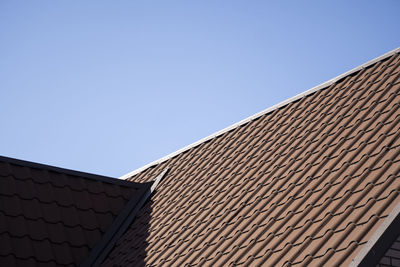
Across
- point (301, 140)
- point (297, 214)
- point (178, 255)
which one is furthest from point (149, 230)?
point (297, 214)

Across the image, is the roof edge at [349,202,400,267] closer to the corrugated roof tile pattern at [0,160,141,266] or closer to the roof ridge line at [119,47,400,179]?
the roof ridge line at [119,47,400,179]

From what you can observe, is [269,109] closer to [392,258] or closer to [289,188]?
[289,188]

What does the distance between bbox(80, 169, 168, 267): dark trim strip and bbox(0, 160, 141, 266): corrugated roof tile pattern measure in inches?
4.2

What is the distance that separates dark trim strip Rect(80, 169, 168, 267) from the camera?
9512 millimetres

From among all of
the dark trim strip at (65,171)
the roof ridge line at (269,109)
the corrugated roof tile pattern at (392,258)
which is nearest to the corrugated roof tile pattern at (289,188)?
the roof ridge line at (269,109)

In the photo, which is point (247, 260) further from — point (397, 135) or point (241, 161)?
point (241, 161)

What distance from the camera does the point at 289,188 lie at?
25.2 feet

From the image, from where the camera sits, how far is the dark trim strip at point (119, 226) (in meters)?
9.51

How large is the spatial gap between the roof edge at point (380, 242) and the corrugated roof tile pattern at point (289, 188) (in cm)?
15

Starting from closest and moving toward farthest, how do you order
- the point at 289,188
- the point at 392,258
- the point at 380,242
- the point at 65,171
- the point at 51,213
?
the point at 380,242 < the point at 392,258 < the point at 289,188 < the point at 51,213 < the point at 65,171

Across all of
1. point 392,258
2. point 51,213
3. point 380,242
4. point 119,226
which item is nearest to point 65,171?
point 51,213

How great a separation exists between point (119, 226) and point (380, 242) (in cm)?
570

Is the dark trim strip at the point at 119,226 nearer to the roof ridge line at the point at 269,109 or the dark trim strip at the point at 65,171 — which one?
the dark trim strip at the point at 65,171

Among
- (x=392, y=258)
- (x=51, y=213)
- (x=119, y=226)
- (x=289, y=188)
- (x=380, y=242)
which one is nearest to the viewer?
(x=380, y=242)
